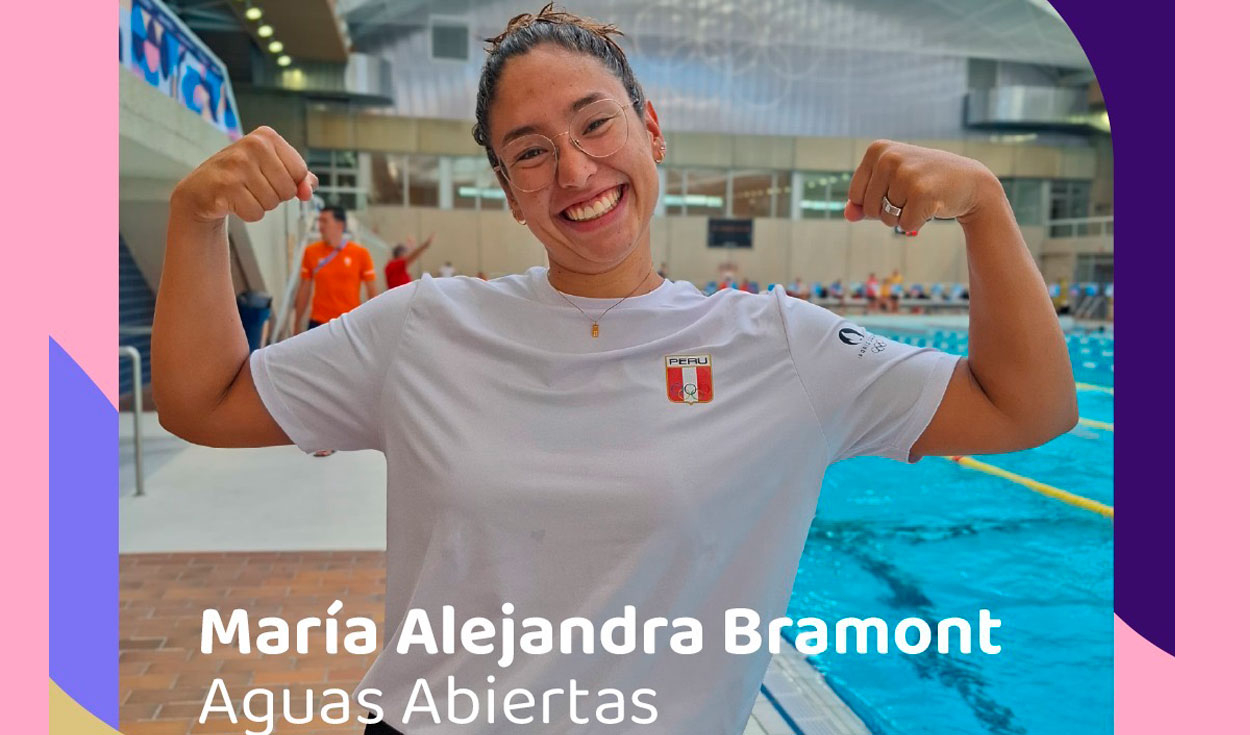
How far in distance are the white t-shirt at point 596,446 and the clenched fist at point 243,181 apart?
8.6 inches

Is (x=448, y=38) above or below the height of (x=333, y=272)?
above

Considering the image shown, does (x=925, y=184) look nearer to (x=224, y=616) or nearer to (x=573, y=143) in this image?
(x=573, y=143)

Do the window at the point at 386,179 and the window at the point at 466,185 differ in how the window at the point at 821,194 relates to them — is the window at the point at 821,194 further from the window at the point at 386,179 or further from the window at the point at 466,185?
the window at the point at 386,179

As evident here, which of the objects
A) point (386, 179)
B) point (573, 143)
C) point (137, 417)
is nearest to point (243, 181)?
point (573, 143)

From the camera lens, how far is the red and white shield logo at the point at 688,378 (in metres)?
1.34

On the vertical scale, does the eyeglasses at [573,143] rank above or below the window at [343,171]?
below

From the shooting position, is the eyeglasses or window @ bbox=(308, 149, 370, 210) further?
window @ bbox=(308, 149, 370, 210)

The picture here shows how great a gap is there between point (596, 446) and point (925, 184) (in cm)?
57

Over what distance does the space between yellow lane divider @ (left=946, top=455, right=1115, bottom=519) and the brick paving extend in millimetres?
4249

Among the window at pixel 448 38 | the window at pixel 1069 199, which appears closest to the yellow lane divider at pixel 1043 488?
the window at pixel 448 38

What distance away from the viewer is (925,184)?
1.22 meters

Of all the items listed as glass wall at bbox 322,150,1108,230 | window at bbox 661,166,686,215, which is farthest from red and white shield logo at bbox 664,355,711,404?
window at bbox 661,166,686,215

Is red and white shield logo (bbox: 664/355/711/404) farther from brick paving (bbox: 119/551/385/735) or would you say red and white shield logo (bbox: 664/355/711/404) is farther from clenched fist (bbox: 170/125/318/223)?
brick paving (bbox: 119/551/385/735)

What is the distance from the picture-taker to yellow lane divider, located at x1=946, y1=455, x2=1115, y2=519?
21.2 feet
